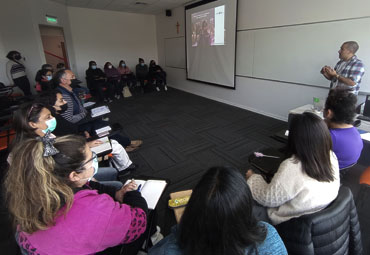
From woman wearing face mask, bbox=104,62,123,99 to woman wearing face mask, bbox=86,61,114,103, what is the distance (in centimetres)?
20

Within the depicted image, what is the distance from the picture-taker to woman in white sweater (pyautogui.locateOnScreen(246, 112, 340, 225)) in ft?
3.31

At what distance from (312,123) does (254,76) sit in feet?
11.9

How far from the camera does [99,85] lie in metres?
6.00

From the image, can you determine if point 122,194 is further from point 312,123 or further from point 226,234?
point 312,123

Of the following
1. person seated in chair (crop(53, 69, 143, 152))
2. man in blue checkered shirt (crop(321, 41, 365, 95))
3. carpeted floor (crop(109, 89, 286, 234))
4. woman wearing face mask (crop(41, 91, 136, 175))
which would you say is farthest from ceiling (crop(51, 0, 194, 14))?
woman wearing face mask (crop(41, 91, 136, 175))

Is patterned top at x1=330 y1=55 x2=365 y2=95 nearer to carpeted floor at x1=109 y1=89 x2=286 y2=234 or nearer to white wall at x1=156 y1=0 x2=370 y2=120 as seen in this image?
white wall at x1=156 y1=0 x2=370 y2=120

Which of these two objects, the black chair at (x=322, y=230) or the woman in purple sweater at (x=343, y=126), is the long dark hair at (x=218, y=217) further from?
the woman in purple sweater at (x=343, y=126)

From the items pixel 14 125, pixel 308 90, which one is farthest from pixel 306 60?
pixel 14 125

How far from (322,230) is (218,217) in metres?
0.58

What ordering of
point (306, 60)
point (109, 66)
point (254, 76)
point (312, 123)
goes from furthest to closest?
1. point (109, 66)
2. point (254, 76)
3. point (306, 60)
4. point (312, 123)

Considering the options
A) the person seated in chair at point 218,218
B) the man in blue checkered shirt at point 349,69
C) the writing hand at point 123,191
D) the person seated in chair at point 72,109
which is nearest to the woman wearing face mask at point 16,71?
the person seated in chair at point 72,109

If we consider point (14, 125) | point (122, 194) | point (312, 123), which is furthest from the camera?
point (14, 125)

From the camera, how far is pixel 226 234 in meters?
0.61

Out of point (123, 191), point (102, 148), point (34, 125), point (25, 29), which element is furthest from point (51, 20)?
point (123, 191)
